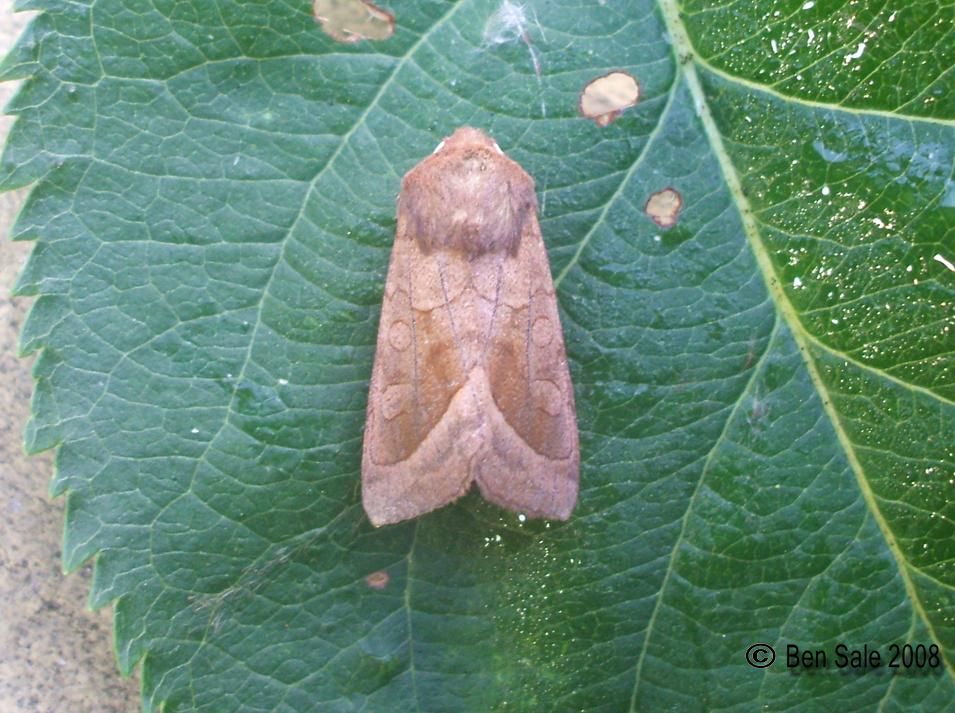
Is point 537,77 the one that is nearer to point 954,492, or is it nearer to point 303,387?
point 303,387

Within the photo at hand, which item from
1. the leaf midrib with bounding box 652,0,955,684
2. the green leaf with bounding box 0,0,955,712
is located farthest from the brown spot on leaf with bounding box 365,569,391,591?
the leaf midrib with bounding box 652,0,955,684

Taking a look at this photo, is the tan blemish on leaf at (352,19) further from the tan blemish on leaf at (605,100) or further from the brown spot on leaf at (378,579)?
the brown spot on leaf at (378,579)

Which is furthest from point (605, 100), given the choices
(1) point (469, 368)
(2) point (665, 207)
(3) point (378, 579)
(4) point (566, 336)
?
(3) point (378, 579)

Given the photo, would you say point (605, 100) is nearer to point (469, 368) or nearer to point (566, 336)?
point (566, 336)

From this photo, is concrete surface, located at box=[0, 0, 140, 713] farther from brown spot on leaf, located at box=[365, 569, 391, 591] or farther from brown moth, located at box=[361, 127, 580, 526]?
brown moth, located at box=[361, 127, 580, 526]

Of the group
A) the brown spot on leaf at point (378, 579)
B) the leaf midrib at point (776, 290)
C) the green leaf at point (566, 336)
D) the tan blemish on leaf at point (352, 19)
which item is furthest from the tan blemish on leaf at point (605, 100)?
the brown spot on leaf at point (378, 579)
